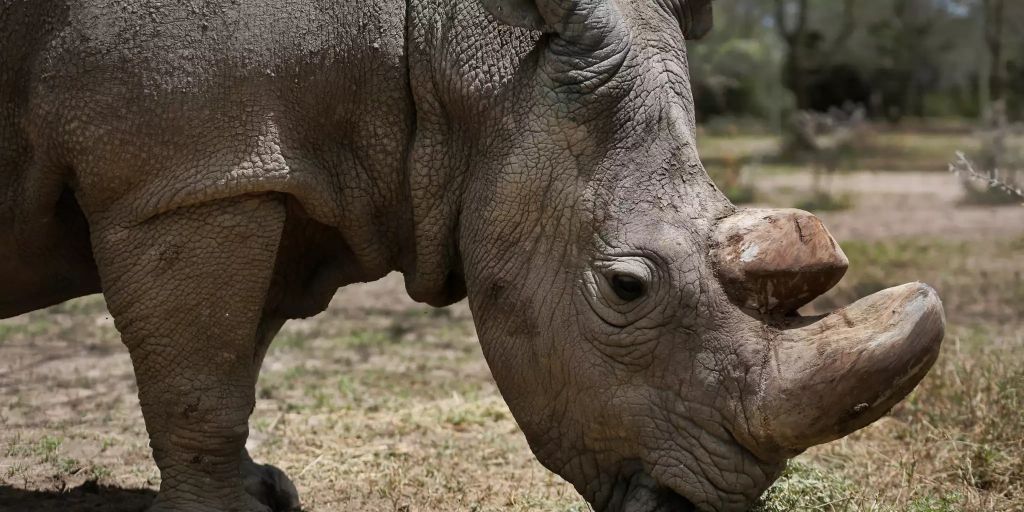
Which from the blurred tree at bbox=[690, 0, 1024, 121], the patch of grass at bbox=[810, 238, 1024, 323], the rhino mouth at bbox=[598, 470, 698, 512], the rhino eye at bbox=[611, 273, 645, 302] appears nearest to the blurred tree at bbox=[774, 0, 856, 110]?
the blurred tree at bbox=[690, 0, 1024, 121]

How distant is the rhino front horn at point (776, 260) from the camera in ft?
10.9

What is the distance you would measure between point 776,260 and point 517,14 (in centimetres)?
103

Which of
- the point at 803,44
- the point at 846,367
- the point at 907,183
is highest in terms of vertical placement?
the point at 846,367

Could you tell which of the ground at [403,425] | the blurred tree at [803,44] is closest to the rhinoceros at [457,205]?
the ground at [403,425]

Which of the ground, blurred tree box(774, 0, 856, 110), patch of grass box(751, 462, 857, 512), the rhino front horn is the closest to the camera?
the rhino front horn

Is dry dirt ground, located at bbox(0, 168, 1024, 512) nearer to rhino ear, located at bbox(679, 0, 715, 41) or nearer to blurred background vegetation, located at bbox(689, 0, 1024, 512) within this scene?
blurred background vegetation, located at bbox(689, 0, 1024, 512)

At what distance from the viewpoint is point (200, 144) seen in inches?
141

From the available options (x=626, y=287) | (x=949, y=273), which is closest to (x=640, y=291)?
(x=626, y=287)

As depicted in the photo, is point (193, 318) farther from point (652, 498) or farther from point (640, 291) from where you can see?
point (652, 498)

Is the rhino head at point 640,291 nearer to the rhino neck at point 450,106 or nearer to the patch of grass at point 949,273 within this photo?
the rhino neck at point 450,106

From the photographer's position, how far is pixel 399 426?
19.6 ft

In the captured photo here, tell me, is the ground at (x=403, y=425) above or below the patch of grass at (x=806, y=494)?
below

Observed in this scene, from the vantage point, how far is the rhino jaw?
3158 millimetres

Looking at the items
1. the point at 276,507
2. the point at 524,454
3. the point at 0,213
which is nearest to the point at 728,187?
the point at 524,454
